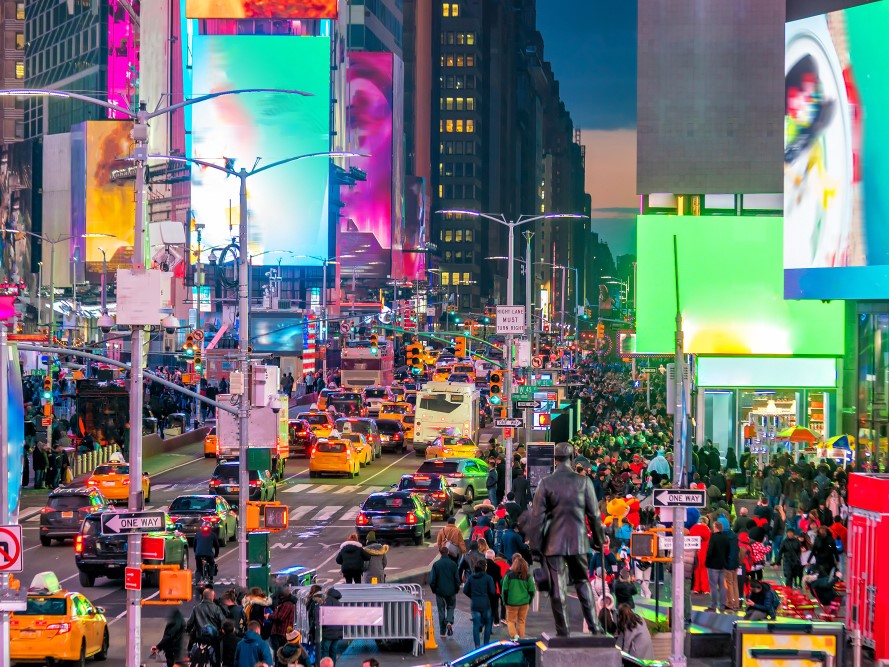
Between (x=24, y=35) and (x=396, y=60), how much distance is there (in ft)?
146

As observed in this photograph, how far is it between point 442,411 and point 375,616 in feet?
128

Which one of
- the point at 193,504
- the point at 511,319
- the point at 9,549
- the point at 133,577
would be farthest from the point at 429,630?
the point at 511,319

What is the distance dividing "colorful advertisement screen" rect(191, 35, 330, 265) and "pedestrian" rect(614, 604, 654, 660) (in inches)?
4501

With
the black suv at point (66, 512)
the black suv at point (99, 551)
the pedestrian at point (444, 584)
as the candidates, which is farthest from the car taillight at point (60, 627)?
the black suv at point (66, 512)

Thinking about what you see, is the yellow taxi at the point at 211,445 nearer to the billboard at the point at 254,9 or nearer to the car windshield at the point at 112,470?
the car windshield at the point at 112,470

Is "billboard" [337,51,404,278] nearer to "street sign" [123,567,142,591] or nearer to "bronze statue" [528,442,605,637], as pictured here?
"street sign" [123,567,142,591]

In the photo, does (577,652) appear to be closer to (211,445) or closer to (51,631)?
(51,631)

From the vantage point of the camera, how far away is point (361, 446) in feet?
Result: 187

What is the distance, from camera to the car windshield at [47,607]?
854 inches

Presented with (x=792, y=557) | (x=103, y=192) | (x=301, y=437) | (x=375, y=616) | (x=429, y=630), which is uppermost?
(x=103, y=192)

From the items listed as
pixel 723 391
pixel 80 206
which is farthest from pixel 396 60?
pixel 723 391

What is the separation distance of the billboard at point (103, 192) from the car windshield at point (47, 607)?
107511 millimetres

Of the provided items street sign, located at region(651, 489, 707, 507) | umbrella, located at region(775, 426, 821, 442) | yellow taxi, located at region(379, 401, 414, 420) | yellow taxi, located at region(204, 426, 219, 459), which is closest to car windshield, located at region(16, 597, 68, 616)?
street sign, located at region(651, 489, 707, 507)

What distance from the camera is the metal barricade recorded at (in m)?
21.8
